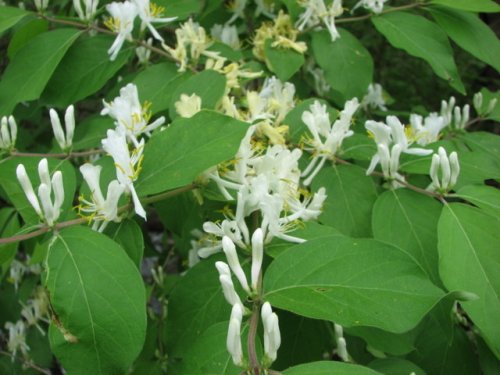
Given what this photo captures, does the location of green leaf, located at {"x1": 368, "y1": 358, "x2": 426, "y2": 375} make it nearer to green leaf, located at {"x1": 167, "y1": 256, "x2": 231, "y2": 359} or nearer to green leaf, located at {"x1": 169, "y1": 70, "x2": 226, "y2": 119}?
green leaf, located at {"x1": 167, "y1": 256, "x2": 231, "y2": 359}

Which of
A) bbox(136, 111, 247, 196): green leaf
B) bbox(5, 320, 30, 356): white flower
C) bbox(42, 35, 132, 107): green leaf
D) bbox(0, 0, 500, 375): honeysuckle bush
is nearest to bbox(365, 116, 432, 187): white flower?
bbox(0, 0, 500, 375): honeysuckle bush

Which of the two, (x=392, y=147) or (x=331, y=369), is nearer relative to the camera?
(x=331, y=369)

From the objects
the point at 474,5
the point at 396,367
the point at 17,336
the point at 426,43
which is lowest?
the point at 17,336

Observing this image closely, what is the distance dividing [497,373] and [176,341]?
0.70m

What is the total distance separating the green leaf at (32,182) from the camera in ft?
3.47

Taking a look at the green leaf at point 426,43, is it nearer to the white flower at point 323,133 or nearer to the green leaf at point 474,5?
the green leaf at point 474,5

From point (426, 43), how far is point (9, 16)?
1.17 m

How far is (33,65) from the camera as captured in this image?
59.8 inches

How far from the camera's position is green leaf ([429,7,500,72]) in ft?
5.41

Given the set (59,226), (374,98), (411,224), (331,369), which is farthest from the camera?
(374,98)

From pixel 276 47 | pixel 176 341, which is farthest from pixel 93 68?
pixel 176 341

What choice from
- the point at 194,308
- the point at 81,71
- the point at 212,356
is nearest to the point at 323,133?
the point at 194,308

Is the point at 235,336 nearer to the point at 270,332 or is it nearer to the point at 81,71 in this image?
the point at 270,332

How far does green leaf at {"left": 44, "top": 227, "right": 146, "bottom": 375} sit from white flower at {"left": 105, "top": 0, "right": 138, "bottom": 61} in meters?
0.86
